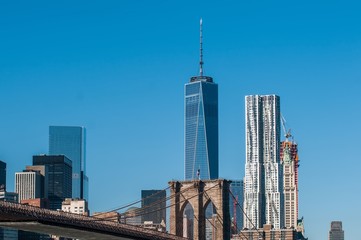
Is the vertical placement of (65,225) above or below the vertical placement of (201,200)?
below

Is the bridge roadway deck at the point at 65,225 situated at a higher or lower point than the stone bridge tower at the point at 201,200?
lower

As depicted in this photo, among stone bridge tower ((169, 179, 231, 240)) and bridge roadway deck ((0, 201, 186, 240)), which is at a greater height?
stone bridge tower ((169, 179, 231, 240))

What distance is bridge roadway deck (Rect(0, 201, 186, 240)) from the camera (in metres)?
75.3

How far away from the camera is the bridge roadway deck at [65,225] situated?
247ft

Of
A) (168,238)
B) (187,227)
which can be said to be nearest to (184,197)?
(168,238)

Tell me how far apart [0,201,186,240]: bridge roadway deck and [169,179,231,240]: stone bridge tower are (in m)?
7.23

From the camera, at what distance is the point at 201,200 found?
347ft

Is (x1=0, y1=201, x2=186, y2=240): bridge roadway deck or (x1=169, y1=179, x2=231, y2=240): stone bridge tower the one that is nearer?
(x1=0, y1=201, x2=186, y2=240): bridge roadway deck

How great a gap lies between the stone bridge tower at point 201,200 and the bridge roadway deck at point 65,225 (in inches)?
284

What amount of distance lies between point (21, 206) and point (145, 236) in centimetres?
2005

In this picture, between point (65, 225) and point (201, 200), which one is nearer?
point (65, 225)

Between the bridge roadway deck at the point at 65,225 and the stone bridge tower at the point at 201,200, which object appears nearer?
the bridge roadway deck at the point at 65,225

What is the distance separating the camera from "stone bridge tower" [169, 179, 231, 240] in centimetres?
10437

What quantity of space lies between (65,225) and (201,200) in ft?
82.5
